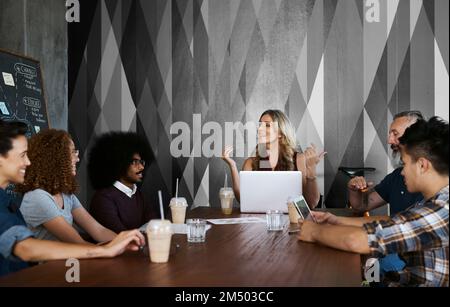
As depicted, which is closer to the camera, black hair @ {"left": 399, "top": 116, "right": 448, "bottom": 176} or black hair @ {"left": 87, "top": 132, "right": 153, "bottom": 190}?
black hair @ {"left": 399, "top": 116, "right": 448, "bottom": 176}

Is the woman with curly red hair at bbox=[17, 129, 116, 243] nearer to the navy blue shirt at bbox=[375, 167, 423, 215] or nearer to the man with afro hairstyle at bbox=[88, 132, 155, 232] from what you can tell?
the man with afro hairstyle at bbox=[88, 132, 155, 232]

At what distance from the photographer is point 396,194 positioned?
308cm

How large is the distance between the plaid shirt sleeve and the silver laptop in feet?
4.15

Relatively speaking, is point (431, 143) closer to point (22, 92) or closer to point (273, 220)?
point (273, 220)

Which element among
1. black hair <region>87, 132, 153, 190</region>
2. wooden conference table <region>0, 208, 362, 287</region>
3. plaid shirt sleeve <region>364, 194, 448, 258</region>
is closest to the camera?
wooden conference table <region>0, 208, 362, 287</region>

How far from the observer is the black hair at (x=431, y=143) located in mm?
1764

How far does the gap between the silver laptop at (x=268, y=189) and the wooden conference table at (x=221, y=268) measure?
0.81 m

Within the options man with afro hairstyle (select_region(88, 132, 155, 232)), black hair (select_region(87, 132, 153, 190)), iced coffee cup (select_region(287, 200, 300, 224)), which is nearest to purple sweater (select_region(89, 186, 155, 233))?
man with afro hairstyle (select_region(88, 132, 155, 232))

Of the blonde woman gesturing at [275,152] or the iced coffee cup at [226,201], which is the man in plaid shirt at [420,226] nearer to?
the iced coffee cup at [226,201]

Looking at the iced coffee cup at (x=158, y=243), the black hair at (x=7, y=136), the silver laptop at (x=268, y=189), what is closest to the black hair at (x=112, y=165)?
the silver laptop at (x=268, y=189)

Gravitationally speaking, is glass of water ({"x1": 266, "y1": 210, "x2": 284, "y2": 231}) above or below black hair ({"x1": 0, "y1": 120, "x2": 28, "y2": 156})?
below

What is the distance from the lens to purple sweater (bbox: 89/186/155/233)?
3109 mm
